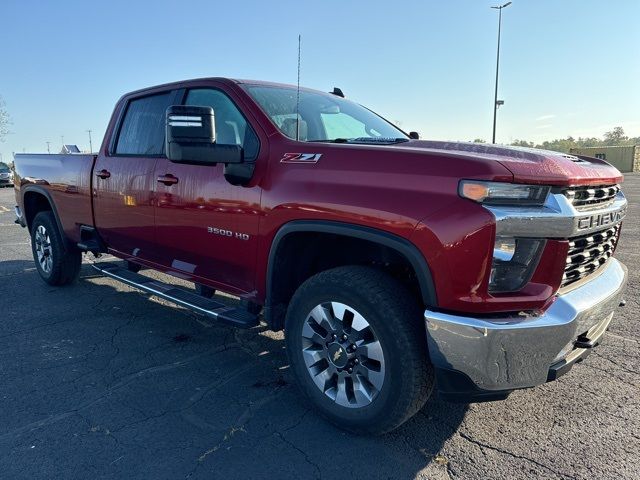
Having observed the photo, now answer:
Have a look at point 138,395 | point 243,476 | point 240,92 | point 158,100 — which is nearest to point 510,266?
point 243,476

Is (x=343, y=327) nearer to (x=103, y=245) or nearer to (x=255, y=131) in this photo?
(x=255, y=131)

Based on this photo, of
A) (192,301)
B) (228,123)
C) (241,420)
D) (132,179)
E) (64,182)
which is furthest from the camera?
(64,182)

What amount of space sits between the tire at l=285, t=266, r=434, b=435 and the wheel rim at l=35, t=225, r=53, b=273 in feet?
13.6

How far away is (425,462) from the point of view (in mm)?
2482

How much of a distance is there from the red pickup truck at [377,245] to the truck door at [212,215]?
13 mm

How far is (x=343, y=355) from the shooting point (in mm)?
A: 2688

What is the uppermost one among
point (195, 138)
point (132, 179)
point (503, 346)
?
point (195, 138)

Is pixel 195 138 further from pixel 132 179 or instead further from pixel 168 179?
pixel 132 179

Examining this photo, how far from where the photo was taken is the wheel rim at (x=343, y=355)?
2.58 m

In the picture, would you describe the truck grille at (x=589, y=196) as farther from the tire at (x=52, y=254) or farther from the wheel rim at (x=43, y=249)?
the wheel rim at (x=43, y=249)

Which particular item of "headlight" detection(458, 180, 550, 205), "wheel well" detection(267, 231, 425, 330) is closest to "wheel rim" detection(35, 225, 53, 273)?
"wheel well" detection(267, 231, 425, 330)

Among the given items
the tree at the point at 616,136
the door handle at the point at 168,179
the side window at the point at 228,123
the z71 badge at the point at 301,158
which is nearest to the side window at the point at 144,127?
the door handle at the point at 168,179

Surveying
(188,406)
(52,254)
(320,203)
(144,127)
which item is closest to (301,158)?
(320,203)

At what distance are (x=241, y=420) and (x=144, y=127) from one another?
2.85m
